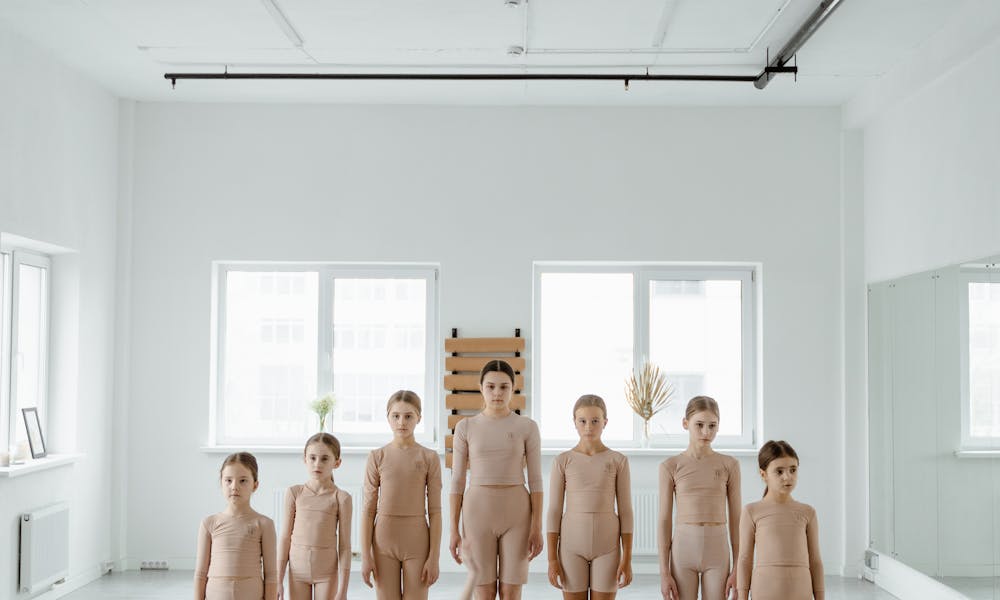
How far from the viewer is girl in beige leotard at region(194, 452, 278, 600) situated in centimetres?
344

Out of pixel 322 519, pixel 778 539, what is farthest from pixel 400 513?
pixel 778 539

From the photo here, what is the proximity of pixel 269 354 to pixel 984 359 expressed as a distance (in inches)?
177

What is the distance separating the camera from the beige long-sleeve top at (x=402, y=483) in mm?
3969

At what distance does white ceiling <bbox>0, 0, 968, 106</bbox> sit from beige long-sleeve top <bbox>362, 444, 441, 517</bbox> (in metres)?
2.22

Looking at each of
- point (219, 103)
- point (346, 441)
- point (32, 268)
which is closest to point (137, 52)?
point (219, 103)

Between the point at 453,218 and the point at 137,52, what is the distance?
2.25m

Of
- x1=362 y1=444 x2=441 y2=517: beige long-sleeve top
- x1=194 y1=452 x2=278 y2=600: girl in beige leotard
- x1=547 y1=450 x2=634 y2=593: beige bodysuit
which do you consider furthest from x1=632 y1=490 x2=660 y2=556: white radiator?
x1=194 y1=452 x2=278 y2=600: girl in beige leotard

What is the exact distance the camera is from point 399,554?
395 cm

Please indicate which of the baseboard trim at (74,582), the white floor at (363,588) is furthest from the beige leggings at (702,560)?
the baseboard trim at (74,582)

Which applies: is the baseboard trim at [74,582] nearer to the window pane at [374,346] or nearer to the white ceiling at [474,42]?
the window pane at [374,346]

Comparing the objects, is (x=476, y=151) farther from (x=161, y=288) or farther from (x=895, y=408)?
(x=895, y=408)

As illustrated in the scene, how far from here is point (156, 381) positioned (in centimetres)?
636

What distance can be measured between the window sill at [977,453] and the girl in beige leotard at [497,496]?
2.25 metres

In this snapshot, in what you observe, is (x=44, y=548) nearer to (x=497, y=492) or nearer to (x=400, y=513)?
(x=400, y=513)
